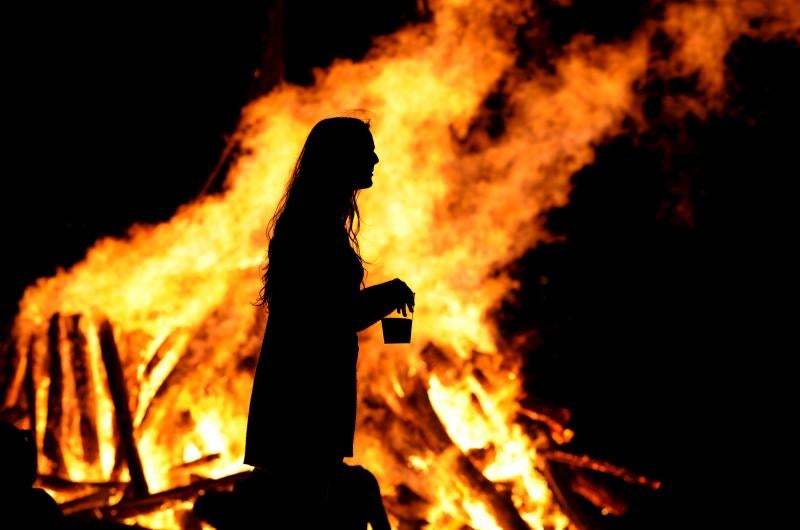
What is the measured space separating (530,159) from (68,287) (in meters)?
4.41

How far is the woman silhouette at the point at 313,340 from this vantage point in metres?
2.31

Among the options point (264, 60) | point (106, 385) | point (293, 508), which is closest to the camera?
point (293, 508)

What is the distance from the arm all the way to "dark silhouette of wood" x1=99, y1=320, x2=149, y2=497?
8.64 ft

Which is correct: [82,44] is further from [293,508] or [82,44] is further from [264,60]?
[293,508]

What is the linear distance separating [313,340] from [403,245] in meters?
3.07

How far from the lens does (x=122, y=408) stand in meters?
4.57

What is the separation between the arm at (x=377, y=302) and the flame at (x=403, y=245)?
78.9 inches

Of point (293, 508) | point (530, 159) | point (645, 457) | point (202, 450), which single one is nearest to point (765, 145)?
point (530, 159)

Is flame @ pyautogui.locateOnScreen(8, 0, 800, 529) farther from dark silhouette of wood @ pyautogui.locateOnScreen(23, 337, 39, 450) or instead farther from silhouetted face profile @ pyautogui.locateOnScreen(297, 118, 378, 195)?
silhouetted face profile @ pyautogui.locateOnScreen(297, 118, 378, 195)

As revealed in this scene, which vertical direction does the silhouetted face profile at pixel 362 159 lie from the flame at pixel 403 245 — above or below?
below

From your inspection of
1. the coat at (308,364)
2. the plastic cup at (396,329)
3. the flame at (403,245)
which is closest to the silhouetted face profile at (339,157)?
the coat at (308,364)

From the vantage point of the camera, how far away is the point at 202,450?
4.32 meters

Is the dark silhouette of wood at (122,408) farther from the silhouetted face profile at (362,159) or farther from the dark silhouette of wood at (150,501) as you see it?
the silhouetted face profile at (362,159)

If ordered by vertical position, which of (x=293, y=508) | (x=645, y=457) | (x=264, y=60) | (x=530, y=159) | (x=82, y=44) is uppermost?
(x=82, y=44)
